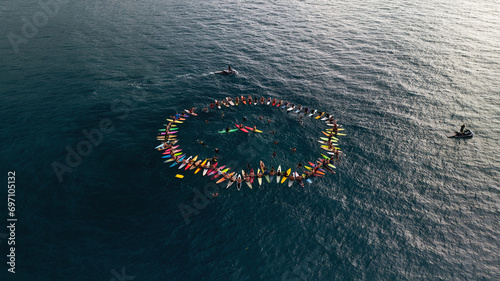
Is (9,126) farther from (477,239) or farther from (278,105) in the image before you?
(477,239)

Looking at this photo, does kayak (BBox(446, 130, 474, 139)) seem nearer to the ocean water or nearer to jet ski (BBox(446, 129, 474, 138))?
jet ski (BBox(446, 129, 474, 138))

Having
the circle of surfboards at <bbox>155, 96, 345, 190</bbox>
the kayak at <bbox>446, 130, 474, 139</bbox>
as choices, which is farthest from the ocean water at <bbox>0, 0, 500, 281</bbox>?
the kayak at <bbox>446, 130, 474, 139</bbox>

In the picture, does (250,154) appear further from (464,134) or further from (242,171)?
(464,134)

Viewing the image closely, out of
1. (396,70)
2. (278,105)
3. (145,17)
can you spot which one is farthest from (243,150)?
(145,17)

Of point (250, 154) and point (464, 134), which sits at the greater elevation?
point (464, 134)

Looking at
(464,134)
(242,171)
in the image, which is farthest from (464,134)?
(242,171)

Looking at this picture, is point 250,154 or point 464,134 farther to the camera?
point 464,134

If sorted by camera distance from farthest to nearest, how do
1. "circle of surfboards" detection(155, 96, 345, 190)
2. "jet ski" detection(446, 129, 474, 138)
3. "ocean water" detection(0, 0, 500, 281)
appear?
"jet ski" detection(446, 129, 474, 138)
"circle of surfboards" detection(155, 96, 345, 190)
"ocean water" detection(0, 0, 500, 281)

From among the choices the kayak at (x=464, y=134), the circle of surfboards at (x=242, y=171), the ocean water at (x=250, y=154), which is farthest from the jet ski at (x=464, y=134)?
the circle of surfboards at (x=242, y=171)
